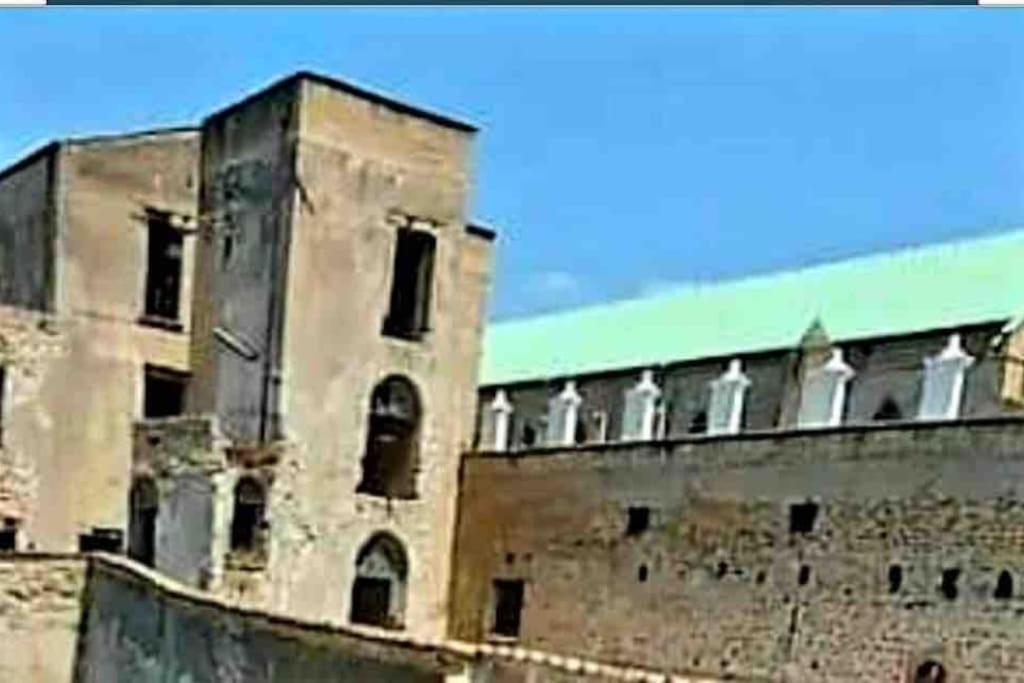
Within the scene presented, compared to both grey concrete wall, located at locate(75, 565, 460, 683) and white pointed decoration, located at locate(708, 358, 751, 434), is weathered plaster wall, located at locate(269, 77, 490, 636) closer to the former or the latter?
grey concrete wall, located at locate(75, 565, 460, 683)

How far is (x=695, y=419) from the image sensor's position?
1063 inches

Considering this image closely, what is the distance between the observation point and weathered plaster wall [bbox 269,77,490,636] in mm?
21094

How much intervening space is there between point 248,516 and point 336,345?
2.28 meters

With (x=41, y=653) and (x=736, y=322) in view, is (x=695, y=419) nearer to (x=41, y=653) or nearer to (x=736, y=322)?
(x=736, y=322)

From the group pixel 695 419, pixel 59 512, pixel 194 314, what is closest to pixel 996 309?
pixel 695 419

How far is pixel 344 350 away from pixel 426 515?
251 cm

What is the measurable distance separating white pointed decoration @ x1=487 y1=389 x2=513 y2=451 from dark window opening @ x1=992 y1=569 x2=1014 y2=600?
1482 cm

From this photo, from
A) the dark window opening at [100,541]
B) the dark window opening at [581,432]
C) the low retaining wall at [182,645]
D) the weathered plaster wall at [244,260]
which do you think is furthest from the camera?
the dark window opening at [581,432]

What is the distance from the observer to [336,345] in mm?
21438

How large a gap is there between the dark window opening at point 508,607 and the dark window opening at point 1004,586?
24.8ft

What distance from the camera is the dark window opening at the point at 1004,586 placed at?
51.6ft

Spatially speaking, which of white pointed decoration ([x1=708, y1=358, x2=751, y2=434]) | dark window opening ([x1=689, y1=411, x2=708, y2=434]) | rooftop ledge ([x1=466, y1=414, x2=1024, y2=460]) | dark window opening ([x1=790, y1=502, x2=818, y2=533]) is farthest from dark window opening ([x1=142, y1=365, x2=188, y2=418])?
dark window opening ([x1=790, y1=502, x2=818, y2=533])

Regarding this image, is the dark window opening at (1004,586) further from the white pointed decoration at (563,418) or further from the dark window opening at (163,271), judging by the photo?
the white pointed decoration at (563,418)

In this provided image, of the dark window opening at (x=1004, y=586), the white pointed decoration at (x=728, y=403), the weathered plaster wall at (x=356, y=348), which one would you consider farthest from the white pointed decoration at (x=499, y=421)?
the dark window opening at (x=1004, y=586)
